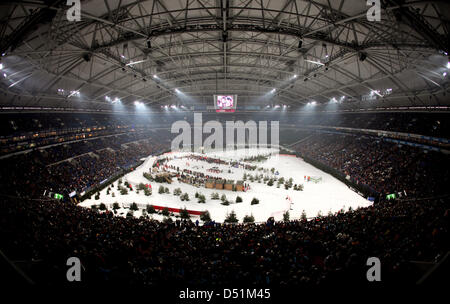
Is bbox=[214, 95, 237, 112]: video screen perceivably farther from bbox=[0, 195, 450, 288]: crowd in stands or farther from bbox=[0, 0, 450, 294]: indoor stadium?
bbox=[0, 195, 450, 288]: crowd in stands

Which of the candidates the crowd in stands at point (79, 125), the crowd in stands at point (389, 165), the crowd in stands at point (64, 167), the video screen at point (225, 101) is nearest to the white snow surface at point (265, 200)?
the crowd in stands at point (389, 165)

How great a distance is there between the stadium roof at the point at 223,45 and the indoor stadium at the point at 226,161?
187mm

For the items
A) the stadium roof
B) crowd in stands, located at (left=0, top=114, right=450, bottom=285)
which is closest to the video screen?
the stadium roof

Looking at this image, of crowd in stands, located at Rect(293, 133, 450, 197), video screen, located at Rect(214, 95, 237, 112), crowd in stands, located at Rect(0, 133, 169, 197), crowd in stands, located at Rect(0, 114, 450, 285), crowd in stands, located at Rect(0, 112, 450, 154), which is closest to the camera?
crowd in stands, located at Rect(0, 114, 450, 285)

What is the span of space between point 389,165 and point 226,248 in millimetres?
25270

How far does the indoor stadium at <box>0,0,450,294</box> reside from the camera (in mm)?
6434

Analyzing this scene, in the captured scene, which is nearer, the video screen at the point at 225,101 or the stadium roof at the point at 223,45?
the stadium roof at the point at 223,45

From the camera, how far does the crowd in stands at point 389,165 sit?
695 inches

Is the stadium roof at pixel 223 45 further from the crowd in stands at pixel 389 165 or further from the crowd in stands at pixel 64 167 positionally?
the crowd in stands at pixel 64 167

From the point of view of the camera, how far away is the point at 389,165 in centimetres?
2373

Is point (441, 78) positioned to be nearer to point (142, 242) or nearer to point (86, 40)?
point (142, 242)

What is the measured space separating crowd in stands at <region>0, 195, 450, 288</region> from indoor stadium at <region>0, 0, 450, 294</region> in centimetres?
8

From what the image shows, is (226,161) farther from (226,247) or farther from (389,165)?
(226,247)
